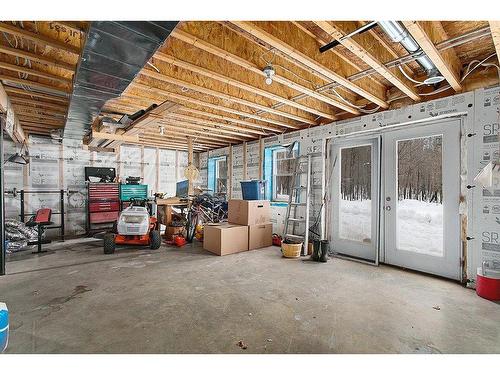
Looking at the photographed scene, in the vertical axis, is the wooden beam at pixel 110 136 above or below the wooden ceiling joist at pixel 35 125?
below

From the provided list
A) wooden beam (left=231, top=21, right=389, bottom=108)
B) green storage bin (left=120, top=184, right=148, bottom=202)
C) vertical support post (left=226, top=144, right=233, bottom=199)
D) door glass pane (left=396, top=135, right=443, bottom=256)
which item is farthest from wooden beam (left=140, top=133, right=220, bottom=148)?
door glass pane (left=396, top=135, right=443, bottom=256)

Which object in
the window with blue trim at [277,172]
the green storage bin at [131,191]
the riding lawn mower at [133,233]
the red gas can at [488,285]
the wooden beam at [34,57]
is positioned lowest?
the red gas can at [488,285]

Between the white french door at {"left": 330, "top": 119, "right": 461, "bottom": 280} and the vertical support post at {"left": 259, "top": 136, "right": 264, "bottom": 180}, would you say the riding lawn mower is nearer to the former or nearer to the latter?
the vertical support post at {"left": 259, "top": 136, "right": 264, "bottom": 180}

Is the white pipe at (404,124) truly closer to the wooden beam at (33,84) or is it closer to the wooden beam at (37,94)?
the wooden beam at (33,84)

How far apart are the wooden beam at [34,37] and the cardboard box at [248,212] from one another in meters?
3.23

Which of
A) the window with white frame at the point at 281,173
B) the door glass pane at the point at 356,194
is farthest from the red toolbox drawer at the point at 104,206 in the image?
the door glass pane at the point at 356,194

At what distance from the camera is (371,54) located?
7.43 ft

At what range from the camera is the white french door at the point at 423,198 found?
10.2 feet

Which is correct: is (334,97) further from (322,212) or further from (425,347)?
(425,347)

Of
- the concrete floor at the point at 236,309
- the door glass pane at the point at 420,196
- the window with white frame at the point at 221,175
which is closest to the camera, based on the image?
the concrete floor at the point at 236,309

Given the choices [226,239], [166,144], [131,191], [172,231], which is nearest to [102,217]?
[131,191]

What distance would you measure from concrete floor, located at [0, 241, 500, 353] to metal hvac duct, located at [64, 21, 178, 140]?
2.12 metres

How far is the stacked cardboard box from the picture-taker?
4191 mm
